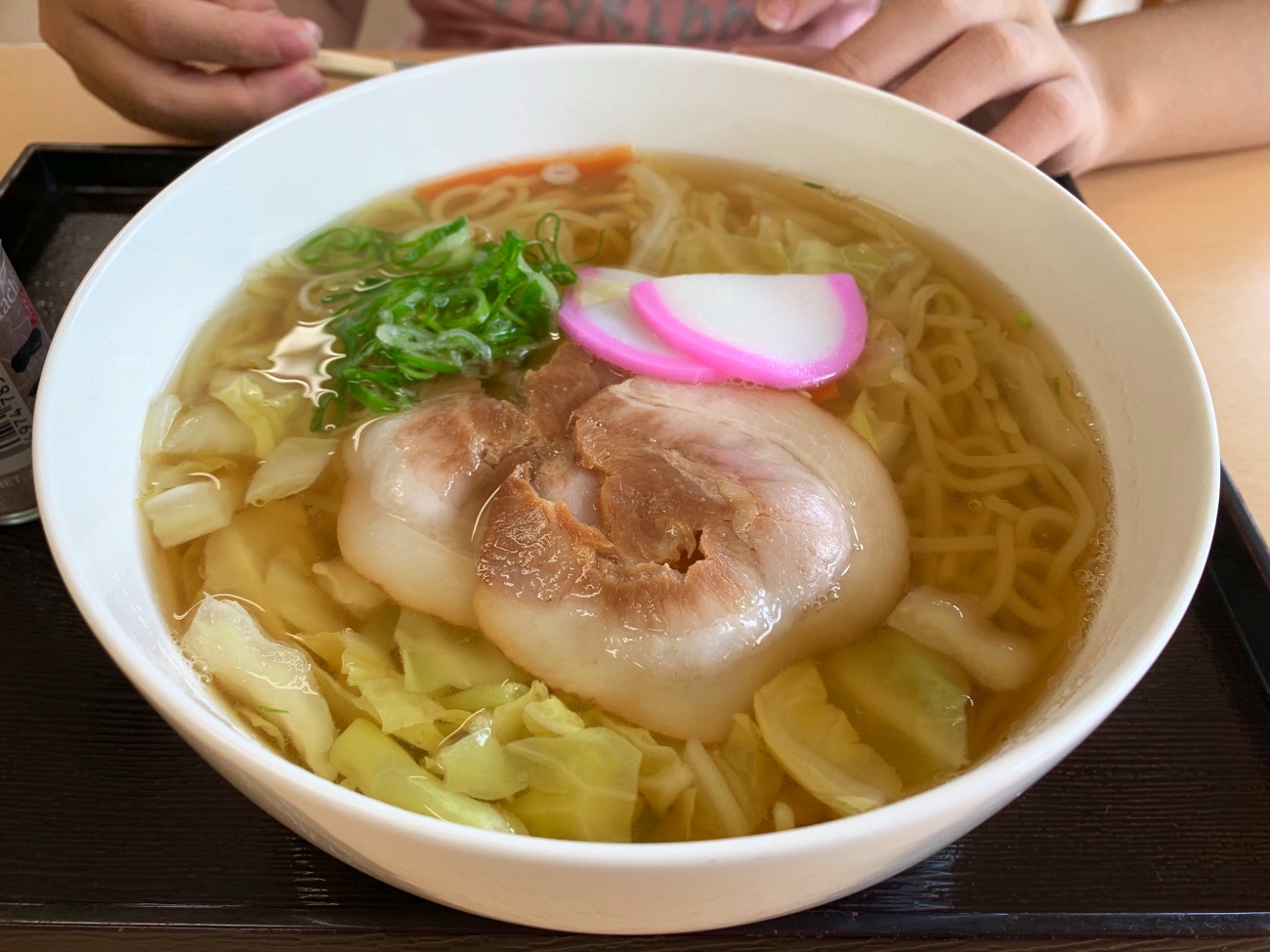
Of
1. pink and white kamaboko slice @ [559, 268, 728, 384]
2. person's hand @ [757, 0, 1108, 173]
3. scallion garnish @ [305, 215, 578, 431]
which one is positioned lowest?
scallion garnish @ [305, 215, 578, 431]

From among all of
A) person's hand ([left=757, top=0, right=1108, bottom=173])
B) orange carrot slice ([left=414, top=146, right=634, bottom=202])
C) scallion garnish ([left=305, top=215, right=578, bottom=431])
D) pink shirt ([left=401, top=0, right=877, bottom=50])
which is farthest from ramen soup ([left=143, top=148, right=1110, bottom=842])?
pink shirt ([left=401, top=0, right=877, bottom=50])

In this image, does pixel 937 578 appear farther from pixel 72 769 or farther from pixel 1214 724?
pixel 72 769

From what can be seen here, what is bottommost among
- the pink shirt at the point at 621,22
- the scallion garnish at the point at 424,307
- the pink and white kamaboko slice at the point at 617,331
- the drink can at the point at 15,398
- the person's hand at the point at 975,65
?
the drink can at the point at 15,398

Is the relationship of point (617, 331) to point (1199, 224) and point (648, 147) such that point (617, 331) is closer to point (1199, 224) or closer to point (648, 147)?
point (648, 147)

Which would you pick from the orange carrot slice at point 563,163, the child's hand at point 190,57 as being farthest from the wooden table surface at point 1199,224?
the orange carrot slice at point 563,163

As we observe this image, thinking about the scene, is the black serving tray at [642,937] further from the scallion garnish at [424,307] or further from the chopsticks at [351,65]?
the chopsticks at [351,65]

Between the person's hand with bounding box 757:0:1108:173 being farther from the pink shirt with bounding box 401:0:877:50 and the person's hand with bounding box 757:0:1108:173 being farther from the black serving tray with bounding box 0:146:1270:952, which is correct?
the black serving tray with bounding box 0:146:1270:952

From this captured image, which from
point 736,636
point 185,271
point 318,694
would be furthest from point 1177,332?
point 185,271
